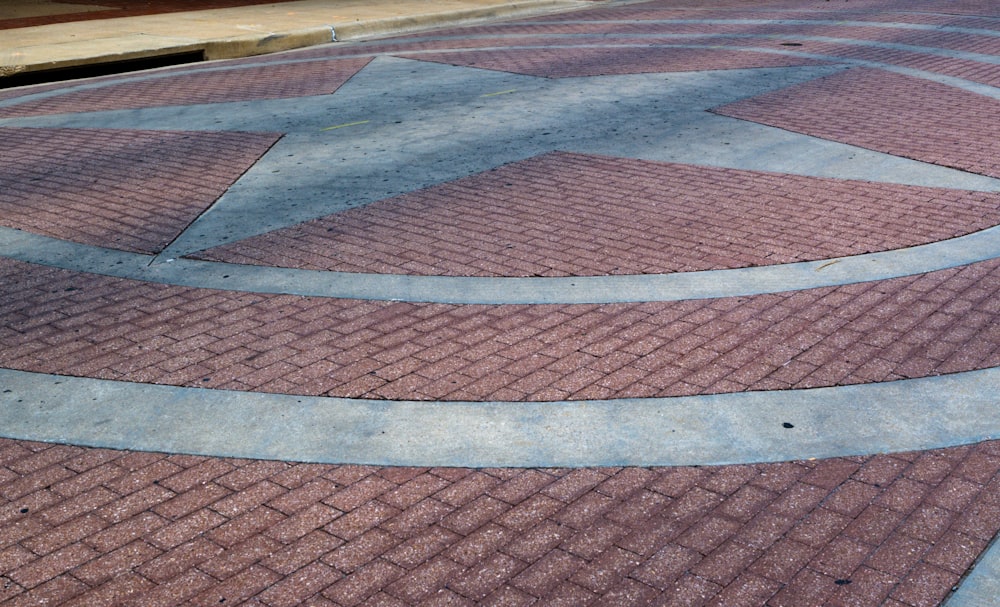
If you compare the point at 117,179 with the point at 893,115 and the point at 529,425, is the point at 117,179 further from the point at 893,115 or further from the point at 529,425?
the point at 893,115

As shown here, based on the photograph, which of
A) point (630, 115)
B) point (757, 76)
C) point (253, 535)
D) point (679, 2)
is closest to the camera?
point (253, 535)

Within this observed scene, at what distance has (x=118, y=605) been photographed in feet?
12.5

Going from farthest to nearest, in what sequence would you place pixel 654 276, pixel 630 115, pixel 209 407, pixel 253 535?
pixel 630 115
pixel 654 276
pixel 209 407
pixel 253 535

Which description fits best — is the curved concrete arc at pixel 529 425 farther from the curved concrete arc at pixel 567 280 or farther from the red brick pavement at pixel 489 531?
the curved concrete arc at pixel 567 280

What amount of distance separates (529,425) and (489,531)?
839 millimetres

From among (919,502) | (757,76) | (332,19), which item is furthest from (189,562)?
(332,19)

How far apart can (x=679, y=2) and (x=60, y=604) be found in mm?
19132

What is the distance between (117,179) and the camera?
30.6 ft

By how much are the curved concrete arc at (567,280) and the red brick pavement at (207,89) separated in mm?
5973

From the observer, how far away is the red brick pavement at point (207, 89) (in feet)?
41.6

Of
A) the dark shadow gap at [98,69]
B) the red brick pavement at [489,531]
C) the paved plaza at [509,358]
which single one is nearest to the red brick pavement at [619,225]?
the paved plaza at [509,358]

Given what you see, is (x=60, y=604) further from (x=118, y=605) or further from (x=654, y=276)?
(x=654, y=276)

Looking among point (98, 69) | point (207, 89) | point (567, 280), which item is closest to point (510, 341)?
point (567, 280)

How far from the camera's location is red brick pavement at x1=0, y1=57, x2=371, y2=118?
12676 millimetres
